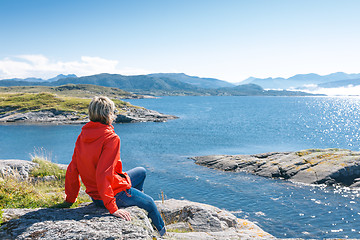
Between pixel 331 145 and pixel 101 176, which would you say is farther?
pixel 331 145

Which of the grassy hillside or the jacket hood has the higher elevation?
the jacket hood

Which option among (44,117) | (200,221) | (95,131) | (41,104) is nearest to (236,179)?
(200,221)

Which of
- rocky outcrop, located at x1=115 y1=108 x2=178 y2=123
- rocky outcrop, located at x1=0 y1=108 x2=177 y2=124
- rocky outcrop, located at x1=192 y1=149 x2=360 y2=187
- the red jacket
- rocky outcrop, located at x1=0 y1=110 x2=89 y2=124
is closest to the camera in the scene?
the red jacket

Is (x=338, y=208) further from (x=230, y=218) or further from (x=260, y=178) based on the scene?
(x=230, y=218)

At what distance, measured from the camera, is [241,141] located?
6681 cm

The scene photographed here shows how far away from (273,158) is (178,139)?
30.9 m

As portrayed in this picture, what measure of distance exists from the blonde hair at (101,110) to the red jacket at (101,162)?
0.45 ft

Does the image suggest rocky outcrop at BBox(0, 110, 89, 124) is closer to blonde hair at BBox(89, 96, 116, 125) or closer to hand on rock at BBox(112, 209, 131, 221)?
blonde hair at BBox(89, 96, 116, 125)

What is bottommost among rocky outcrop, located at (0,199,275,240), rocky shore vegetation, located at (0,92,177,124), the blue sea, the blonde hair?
the blue sea

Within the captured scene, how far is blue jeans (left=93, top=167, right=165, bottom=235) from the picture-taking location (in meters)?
6.39

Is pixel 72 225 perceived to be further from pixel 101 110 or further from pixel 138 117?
pixel 138 117

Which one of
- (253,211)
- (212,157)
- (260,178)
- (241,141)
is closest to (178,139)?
(241,141)

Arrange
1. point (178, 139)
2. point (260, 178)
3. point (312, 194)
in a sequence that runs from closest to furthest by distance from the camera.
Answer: point (312, 194) → point (260, 178) → point (178, 139)

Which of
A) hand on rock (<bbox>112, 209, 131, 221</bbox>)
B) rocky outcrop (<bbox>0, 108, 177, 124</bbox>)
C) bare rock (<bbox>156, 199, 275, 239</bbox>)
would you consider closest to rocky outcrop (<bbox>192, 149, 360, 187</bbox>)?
bare rock (<bbox>156, 199, 275, 239</bbox>)
